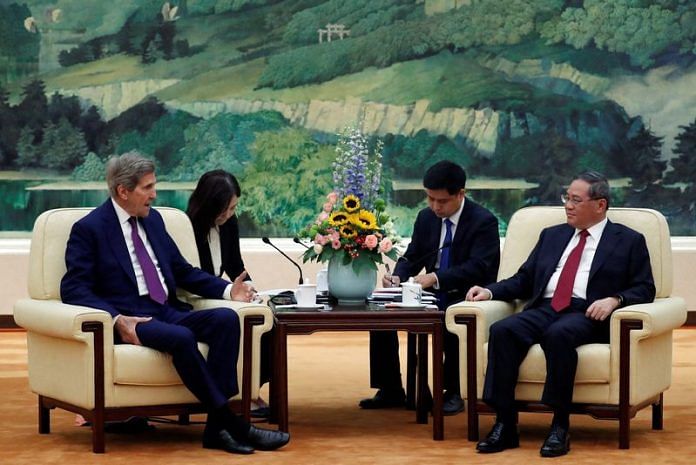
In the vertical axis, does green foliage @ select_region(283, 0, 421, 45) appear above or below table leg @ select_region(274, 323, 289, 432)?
above

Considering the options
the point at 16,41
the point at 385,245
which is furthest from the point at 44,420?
the point at 16,41

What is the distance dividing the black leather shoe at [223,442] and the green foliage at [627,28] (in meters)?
5.56

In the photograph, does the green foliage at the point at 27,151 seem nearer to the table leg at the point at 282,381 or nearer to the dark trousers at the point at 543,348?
the table leg at the point at 282,381

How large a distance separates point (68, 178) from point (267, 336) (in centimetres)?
420

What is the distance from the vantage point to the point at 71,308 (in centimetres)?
564

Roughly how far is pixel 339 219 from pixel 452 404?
1126 millimetres

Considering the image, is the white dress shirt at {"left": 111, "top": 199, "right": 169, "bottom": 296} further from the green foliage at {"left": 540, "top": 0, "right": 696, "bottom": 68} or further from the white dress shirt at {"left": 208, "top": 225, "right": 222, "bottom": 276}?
the green foliage at {"left": 540, "top": 0, "right": 696, "bottom": 68}

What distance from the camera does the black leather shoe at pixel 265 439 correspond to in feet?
18.6

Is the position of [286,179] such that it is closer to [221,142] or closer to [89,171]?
[221,142]

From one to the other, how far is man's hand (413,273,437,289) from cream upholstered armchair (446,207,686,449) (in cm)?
47

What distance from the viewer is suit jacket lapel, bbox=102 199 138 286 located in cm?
590

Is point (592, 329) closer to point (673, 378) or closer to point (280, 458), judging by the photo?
point (280, 458)

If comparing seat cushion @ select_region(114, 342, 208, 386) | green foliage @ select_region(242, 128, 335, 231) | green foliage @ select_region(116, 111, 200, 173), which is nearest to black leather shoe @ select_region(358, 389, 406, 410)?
seat cushion @ select_region(114, 342, 208, 386)

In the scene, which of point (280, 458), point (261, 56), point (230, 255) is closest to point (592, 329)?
point (280, 458)
